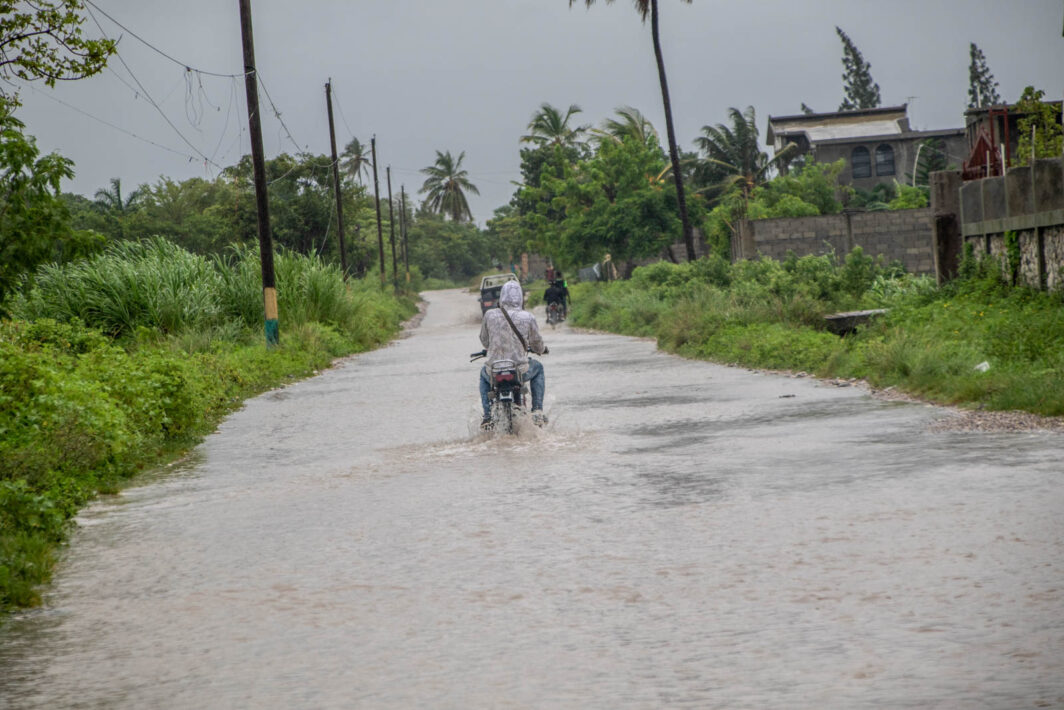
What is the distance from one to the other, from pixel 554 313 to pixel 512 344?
3511 centimetres

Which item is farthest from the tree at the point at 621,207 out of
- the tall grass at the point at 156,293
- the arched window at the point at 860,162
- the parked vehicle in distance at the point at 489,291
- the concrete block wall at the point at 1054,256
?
the concrete block wall at the point at 1054,256

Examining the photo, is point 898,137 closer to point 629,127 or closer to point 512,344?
point 629,127

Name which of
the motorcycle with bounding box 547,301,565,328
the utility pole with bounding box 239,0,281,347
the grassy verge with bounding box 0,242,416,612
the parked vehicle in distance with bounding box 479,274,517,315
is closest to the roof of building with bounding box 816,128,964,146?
the parked vehicle in distance with bounding box 479,274,517,315

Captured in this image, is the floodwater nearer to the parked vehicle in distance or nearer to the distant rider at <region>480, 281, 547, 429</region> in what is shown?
the distant rider at <region>480, 281, 547, 429</region>

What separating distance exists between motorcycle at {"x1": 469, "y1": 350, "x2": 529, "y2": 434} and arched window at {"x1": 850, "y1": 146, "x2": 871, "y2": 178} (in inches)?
2215

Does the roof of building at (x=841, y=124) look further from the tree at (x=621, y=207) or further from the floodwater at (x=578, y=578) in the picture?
the floodwater at (x=578, y=578)

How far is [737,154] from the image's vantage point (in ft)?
222

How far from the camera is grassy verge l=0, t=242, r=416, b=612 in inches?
382

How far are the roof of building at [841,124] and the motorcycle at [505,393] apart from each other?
2172 inches

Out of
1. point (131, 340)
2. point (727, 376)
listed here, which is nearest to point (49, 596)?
point (727, 376)

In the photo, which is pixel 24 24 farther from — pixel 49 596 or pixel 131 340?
pixel 131 340

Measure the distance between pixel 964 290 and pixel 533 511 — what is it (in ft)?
49.8

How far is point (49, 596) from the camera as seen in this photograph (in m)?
7.14

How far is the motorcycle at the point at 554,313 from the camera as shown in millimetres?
48062
